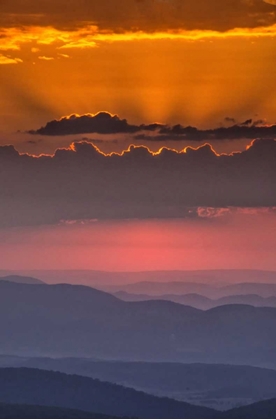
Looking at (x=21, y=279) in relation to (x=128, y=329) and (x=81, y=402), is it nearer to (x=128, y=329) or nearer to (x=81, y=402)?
(x=128, y=329)

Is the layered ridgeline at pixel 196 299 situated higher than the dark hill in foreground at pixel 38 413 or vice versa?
the layered ridgeline at pixel 196 299

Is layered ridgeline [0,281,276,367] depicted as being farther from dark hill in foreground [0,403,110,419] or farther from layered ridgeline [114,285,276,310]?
dark hill in foreground [0,403,110,419]

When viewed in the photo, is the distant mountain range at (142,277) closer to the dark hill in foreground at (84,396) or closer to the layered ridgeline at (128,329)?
the layered ridgeline at (128,329)

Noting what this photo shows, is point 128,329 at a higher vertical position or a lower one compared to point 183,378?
higher

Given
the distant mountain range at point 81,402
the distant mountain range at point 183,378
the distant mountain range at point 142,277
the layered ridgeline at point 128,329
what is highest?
the distant mountain range at point 142,277

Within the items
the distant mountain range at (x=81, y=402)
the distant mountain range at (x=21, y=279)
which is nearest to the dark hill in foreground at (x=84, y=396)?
the distant mountain range at (x=81, y=402)

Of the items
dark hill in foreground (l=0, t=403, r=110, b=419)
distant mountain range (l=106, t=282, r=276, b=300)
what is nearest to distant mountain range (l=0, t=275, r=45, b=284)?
distant mountain range (l=106, t=282, r=276, b=300)

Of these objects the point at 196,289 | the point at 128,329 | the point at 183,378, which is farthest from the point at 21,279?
the point at 183,378

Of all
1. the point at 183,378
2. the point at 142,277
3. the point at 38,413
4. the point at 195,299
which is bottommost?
the point at 38,413
